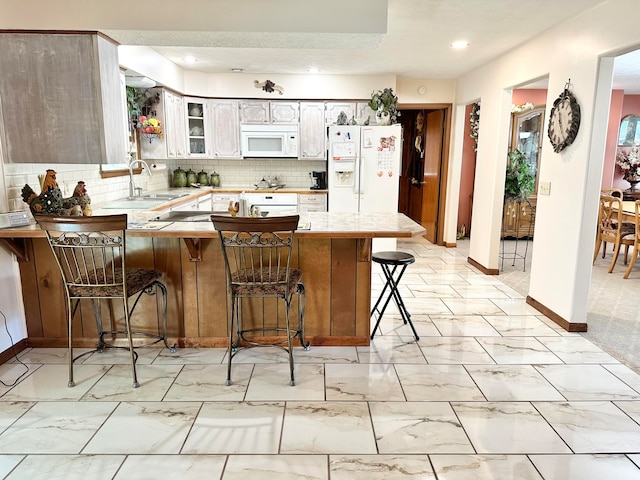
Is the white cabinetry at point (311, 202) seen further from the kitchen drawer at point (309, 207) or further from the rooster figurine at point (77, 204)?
the rooster figurine at point (77, 204)

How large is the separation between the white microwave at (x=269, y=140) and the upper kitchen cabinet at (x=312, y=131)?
0.40 feet

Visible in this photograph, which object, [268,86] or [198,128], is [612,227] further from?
[198,128]


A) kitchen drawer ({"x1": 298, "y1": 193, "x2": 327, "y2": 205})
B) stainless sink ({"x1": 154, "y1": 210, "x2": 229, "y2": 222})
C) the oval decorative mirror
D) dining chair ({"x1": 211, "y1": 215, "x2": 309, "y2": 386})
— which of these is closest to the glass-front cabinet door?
kitchen drawer ({"x1": 298, "y1": 193, "x2": 327, "y2": 205})

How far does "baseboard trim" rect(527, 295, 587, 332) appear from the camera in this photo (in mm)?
3514

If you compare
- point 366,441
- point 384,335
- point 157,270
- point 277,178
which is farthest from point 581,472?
point 277,178

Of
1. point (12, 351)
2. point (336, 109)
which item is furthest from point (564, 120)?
point (12, 351)

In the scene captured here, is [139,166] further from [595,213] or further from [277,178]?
[595,213]

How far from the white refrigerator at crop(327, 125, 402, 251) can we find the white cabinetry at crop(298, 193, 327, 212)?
0.37 metres

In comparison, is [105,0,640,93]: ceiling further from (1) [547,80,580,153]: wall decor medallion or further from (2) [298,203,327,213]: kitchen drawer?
(2) [298,203,327,213]: kitchen drawer

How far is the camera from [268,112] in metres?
6.24

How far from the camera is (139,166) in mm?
5035

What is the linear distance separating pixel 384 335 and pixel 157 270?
1.74 metres

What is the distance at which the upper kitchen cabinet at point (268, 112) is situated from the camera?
6227mm

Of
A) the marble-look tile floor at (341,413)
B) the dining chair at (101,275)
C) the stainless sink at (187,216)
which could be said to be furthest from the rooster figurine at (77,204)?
the marble-look tile floor at (341,413)
